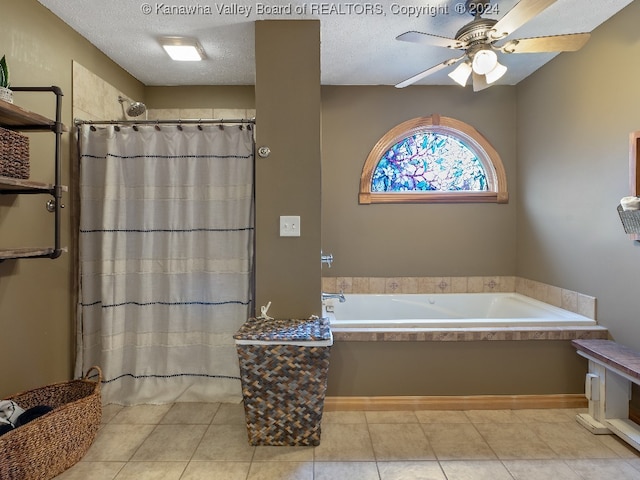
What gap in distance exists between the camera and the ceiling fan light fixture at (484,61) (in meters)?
1.88

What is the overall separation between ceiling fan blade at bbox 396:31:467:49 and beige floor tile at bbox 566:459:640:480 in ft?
7.24

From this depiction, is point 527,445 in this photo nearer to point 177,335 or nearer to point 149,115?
point 177,335

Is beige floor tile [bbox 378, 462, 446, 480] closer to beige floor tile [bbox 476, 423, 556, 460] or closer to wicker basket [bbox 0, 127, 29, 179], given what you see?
beige floor tile [bbox 476, 423, 556, 460]

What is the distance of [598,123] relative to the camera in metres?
2.22

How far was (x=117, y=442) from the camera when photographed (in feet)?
6.06

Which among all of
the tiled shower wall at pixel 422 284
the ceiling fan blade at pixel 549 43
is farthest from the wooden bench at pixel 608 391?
the ceiling fan blade at pixel 549 43

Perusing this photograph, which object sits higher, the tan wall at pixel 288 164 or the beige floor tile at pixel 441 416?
the tan wall at pixel 288 164

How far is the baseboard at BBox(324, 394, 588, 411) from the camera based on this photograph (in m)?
2.16

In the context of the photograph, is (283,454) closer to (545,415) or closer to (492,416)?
(492,416)

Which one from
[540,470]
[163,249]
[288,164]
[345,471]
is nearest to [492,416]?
[540,470]

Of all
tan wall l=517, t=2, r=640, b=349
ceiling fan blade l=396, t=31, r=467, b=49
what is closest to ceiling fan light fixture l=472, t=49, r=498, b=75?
ceiling fan blade l=396, t=31, r=467, b=49

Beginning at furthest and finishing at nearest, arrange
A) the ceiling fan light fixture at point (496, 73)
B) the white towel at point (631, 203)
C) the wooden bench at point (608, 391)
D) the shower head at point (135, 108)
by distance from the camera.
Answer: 1. the shower head at point (135, 108)
2. the ceiling fan light fixture at point (496, 73)
3. the wooden bench at point (608, 391)
4. the white towel at point (631, 203)

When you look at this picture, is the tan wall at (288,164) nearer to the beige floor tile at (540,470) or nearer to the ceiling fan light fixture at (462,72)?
the ceiling fan light fixture at (462,72)

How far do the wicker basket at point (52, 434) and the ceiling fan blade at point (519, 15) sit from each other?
269cm
